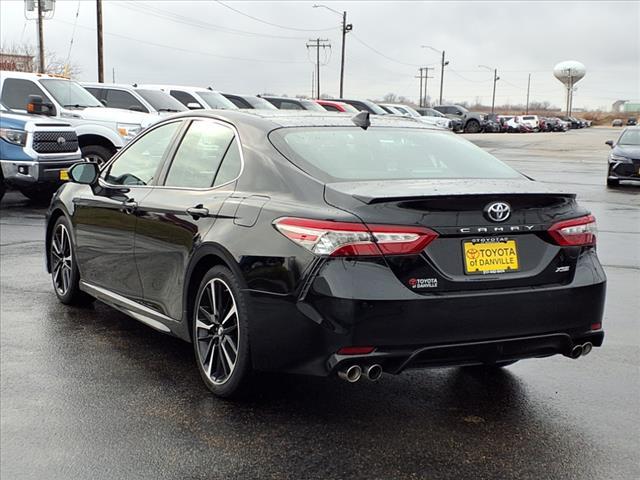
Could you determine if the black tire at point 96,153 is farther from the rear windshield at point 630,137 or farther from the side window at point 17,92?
the rear windshield at point 630,137

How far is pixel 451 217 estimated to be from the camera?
3977 millimetres

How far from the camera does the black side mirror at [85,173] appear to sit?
6.15 m

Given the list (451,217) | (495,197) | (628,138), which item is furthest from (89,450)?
(628,138)

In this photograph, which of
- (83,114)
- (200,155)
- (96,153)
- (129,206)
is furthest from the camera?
(96,153)

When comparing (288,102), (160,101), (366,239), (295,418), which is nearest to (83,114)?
(160,101)

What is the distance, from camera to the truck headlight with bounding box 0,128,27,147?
13.6 metres

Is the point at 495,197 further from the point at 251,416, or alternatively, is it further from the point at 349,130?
the point at 251,416

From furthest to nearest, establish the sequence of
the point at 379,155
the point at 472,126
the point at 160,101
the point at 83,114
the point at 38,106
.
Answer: the point at 472,126, the point at 160,101, the point at 83,114, the point at 38,106, the point at 379,155

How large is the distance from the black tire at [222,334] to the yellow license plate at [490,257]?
117cm

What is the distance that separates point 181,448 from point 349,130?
214 centimetres

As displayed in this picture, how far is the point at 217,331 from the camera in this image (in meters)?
4.61

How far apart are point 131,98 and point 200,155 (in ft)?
44.1

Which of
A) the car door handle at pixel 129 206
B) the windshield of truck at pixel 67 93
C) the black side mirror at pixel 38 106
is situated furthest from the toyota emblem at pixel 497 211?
the windshield of truck at pixel 67 93

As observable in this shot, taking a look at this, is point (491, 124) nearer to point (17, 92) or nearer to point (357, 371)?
point (17, 92)
